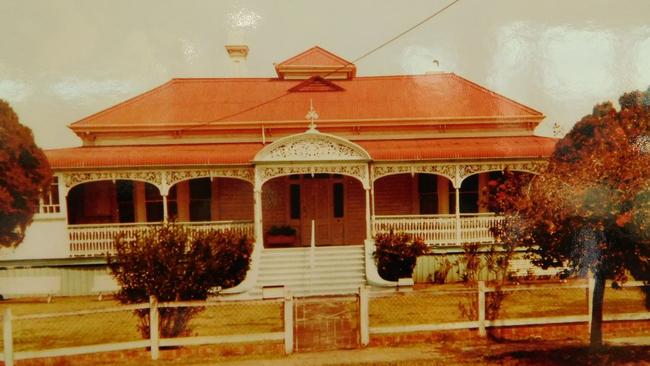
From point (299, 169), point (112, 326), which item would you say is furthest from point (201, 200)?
point (112, 326)

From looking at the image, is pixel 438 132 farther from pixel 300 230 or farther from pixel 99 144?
pixel 99 144

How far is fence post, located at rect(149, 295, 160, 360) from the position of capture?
796 cm

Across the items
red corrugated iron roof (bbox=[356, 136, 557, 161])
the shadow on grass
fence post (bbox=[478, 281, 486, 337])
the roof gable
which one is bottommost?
the shadow on grass

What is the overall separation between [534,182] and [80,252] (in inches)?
502

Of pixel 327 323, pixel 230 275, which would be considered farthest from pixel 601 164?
pixel 230 275

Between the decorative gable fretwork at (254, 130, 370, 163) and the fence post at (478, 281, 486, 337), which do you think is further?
the decorative gable fretwork at (254, 130, 370, 163)

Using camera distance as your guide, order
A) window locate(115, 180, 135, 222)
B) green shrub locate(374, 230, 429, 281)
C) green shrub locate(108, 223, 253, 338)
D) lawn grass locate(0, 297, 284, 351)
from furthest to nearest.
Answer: window locate(115, 180, 135, 222) → green shrub locate(374, 230, 429, 281) → lawn grass locate(0, 297, 284, 351) → green shrub locate(108, 223, 253, 338)

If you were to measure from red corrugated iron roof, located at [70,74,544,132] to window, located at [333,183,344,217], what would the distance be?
253 centimetres

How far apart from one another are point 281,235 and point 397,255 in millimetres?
4346

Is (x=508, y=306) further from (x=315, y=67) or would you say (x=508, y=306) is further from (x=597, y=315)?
(x=315, y=67)

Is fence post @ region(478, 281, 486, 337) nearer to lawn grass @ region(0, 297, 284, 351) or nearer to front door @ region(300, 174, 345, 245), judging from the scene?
lawn grass @ region(0, 297, 284, 351)

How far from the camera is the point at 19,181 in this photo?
1354cm

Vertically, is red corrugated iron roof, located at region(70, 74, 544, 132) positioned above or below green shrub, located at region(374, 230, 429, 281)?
above

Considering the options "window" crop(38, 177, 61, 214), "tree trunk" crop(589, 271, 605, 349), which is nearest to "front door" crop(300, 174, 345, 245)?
"window" crop(38, 177, 61, 214)
